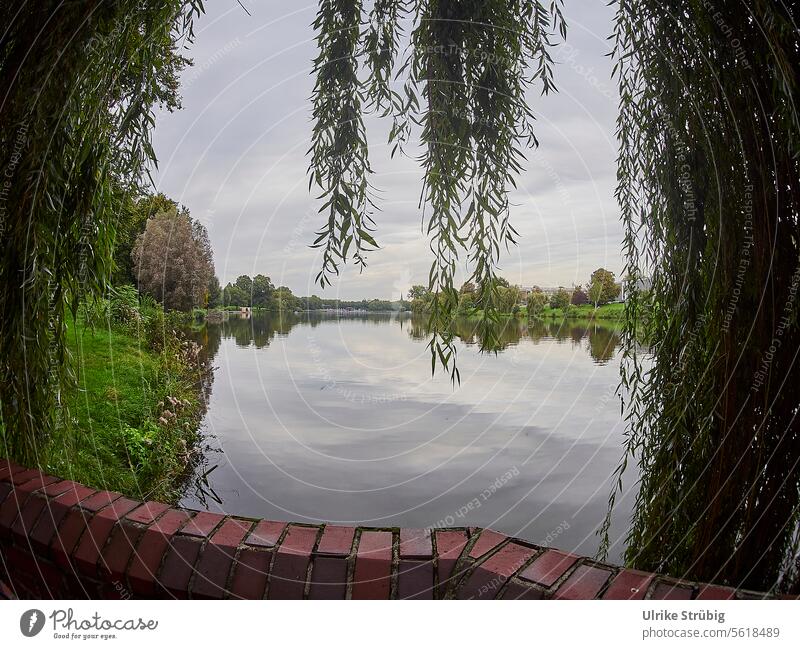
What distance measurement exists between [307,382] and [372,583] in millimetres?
1653

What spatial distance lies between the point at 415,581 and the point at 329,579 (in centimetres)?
17

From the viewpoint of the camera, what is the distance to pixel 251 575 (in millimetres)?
1163

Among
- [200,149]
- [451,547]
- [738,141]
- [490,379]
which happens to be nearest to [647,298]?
[738,141]

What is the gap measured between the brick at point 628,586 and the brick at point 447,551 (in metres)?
0.29

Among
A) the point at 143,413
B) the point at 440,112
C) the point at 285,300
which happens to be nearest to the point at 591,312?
the point at 440,112

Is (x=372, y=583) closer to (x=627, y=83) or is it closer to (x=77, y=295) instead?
(x=77, y=295)

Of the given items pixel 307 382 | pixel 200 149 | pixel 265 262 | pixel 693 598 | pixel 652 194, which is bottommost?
pixel 693 598

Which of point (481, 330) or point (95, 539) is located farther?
point (481, 330)

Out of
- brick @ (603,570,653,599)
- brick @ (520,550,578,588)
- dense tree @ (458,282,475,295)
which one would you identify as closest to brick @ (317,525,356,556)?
brick @ (520,550,578,588)

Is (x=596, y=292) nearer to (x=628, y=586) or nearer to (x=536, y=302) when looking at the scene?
(x=536, y=302)

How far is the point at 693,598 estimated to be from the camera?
109cm

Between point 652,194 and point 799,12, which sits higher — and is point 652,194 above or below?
below

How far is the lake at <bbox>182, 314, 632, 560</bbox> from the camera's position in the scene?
7.91ft

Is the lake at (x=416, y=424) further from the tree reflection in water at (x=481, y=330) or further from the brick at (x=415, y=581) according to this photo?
the brick at (x=415, y=581)
